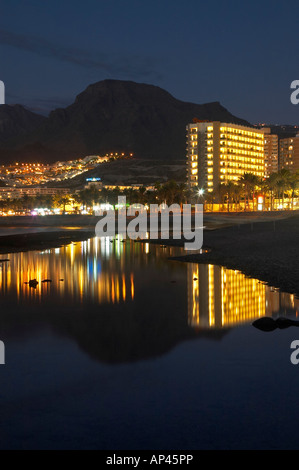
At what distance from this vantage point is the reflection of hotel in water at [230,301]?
24.3 m

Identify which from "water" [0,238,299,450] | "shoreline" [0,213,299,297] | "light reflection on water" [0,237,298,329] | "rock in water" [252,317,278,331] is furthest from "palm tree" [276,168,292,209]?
"rock in water" [252,317,278,331]

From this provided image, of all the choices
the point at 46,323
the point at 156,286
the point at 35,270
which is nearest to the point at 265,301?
the point at 156,286

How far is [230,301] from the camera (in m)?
28.1

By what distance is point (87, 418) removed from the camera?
43.2 ft

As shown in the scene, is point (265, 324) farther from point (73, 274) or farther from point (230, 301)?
point (73, 274)

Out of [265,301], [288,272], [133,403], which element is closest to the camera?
[133,403]

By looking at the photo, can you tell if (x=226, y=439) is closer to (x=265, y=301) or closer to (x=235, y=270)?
(x=265, y=301)

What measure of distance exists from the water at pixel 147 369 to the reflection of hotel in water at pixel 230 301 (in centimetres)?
7

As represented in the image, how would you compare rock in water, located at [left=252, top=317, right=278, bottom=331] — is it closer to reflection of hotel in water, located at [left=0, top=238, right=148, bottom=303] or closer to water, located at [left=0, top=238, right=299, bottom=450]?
water, located at [left=0, top=238, right=299, bottom=450]

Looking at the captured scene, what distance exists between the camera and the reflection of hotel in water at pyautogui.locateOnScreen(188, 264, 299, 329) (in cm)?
2427

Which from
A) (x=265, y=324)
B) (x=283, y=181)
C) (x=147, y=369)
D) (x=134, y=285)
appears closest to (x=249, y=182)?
(x=283, y=181)

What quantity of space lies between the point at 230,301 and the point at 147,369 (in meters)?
12.1

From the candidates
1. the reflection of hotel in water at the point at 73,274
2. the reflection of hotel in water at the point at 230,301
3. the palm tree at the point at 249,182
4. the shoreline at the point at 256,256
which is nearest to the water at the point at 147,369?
the reflection of hotel in water at the point at 230,301

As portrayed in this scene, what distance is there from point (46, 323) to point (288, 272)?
17957 millimetres
